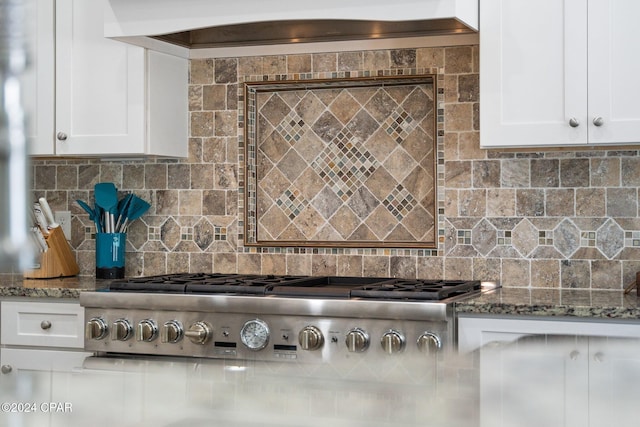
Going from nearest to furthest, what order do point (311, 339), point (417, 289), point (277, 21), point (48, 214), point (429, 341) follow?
1. point (429, 341)
2. point (311, 339)
3. point (417, 289)
4. point (277, 21)
5. point (48, 214)

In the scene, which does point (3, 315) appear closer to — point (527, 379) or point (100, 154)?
point (100, 154)

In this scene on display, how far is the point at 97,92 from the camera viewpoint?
3451 mm

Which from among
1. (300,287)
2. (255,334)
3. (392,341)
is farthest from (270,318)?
(392,341)

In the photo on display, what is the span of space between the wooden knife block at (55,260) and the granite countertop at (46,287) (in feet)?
0.21

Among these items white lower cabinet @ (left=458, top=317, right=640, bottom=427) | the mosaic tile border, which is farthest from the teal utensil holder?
white lower cabinet @ (left=458, top=317, right=640, bottom=427)

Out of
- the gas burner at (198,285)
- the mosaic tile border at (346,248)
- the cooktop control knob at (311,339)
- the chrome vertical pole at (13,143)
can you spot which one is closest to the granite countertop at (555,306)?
the cooktop control knob at (311,339)

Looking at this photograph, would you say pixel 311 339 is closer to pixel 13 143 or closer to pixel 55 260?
pixel 55 260

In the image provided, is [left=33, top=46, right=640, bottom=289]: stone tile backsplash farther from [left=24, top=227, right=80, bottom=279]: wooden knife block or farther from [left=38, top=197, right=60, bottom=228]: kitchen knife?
[left=38, top=197, right=60, bottom=228]: kitchen knife

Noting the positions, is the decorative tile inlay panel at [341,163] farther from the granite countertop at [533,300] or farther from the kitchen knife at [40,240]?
the kitchen knife at [40,240]

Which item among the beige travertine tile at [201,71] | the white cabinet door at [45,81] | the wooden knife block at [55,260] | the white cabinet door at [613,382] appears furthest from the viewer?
the beige travertine tile at [201,71]

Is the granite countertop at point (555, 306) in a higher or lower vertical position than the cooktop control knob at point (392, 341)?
→ higher

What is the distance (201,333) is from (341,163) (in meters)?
1.06

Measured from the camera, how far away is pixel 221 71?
3.69 metres

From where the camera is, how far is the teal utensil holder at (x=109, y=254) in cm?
364
